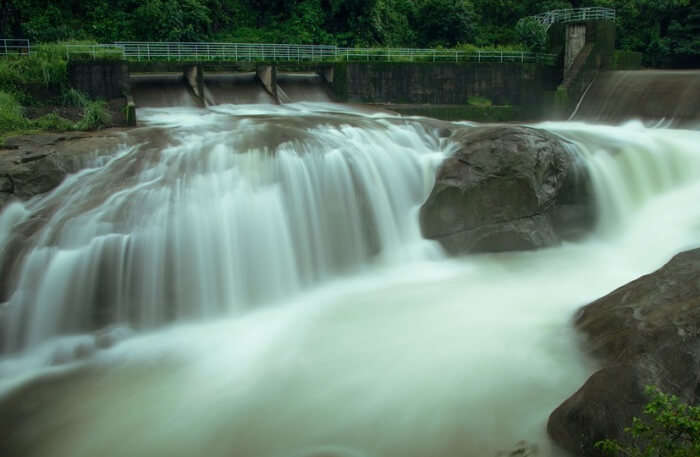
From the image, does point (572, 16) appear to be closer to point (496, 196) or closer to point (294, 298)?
point (496, 196)

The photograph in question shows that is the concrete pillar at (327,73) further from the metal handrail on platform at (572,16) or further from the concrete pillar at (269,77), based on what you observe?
the metal handrail on platform at (572,16)

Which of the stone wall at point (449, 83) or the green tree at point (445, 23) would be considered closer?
the stone wall at point (449, 83)

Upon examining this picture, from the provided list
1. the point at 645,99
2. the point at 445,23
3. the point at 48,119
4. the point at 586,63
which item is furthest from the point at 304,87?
Answer: the point at 445,23

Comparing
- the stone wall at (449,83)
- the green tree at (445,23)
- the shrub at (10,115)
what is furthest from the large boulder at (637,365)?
the green tree at (445,23)

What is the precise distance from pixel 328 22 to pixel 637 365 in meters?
27.9

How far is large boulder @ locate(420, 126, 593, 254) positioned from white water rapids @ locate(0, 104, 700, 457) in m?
0.38

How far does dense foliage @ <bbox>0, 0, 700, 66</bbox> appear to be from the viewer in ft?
87.2

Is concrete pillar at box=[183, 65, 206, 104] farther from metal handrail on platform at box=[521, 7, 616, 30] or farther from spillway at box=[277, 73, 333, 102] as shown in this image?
metal handrail on platform at box=[521, 7, 616, 30]

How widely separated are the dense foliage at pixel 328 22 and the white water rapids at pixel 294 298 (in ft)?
49.0

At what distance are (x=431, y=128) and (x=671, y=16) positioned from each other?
2329cm

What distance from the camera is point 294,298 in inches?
411

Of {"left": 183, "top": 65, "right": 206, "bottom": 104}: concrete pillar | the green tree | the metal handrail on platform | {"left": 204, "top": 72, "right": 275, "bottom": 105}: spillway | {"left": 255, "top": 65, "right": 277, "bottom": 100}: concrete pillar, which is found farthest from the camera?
the green tree

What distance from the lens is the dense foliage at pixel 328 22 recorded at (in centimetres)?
2659

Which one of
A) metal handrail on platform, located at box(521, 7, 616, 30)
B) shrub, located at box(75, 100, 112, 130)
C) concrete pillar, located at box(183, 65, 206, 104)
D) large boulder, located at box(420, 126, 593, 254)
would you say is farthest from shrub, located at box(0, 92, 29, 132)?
metal handrail on platform, located at box(521, 7, 616, 30)
